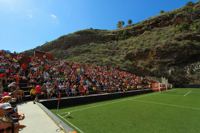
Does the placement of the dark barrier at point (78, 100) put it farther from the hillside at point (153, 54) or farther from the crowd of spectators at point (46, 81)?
the hillside at point (153, 54)

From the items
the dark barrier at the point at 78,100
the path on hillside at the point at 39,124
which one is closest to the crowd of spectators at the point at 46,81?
the dark barrier at the point at 78,100

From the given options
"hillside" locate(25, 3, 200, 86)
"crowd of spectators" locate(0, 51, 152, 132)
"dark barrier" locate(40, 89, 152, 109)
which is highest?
"hillside" locate(25, 3, 200, 86)

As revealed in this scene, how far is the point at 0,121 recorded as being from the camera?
181 inches

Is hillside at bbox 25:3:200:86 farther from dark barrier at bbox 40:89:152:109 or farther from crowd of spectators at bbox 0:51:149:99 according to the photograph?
dark barrier at bbox 40:89:152:109

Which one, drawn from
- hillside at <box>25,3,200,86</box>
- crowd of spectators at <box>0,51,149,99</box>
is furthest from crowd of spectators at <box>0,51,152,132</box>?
hillside at <box>25,3,200,86</box>

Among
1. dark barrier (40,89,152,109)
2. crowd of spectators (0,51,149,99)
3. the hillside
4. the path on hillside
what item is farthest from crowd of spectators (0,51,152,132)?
the hillside

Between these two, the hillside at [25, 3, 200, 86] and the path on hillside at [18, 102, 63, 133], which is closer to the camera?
the path on hillside at [18, 102, 63, 133]

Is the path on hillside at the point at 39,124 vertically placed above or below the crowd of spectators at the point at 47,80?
below

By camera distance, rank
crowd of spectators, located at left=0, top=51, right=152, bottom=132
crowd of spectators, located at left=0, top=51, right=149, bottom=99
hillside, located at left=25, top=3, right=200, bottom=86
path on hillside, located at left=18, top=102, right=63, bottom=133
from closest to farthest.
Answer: path on hillside, located at left=18, top=102, right=63, bottom=133 < crowd of spectators, located at left=0, top=51, right=152, bottom=132 < crowd of spectators, located at left=0, top=51, right=149, bottom=99 < hillside, located at left=25, top=3, right=200, bottom=86

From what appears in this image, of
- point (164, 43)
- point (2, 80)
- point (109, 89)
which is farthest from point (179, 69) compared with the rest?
point (2, 80)

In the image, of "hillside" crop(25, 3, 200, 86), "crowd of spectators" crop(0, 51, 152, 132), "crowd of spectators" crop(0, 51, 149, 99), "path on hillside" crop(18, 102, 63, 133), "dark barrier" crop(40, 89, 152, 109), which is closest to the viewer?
"path on hillside" crop(18, 102, 63, 133)

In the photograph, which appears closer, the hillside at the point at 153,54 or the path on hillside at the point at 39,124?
the path on hillside at the point at 39,124

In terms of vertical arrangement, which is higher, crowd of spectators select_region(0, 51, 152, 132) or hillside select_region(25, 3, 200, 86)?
hillside select_region(25, 3, 200, 86)

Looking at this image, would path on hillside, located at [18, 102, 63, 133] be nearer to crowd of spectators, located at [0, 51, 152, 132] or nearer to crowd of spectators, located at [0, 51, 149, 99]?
crowd of spectators, located at [0, 51, 152, 132]
